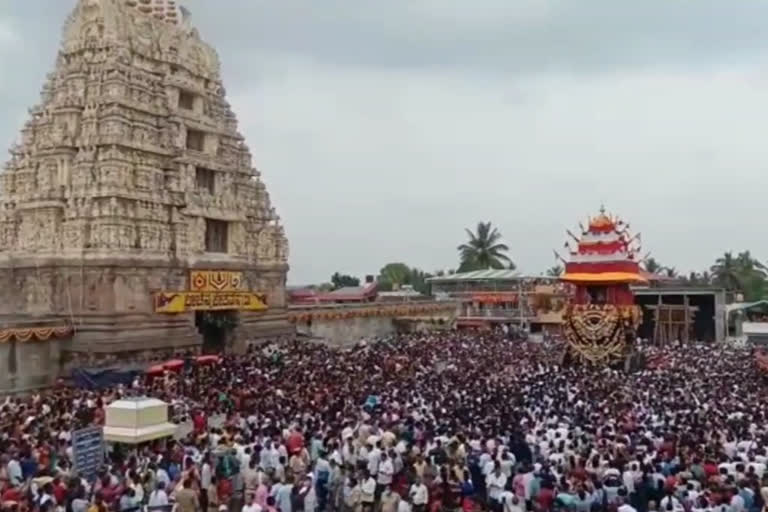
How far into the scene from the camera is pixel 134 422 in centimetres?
1406

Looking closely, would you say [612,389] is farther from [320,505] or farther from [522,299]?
[522,299]

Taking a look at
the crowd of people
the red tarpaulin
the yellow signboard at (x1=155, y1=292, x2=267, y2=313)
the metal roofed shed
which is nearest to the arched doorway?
the yellow signboard at (x1=155, y1=292, x2=267, y2=313)

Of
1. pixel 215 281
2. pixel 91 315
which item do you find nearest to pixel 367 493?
pixel 91 315

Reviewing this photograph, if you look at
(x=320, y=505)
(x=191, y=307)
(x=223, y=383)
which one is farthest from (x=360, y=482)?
(x=191, y=307)

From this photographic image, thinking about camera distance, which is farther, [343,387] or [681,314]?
[681,314]

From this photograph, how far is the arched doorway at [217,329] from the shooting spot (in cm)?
Result: 3342

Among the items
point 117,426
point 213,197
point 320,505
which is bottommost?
point 320,505

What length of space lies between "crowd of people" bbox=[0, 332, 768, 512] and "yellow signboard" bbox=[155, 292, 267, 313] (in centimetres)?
700

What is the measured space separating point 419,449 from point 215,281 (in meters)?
20.1

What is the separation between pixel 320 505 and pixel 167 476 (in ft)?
7.71

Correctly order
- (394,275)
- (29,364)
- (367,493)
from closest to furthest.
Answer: (367,493), (29,364), (394,275)

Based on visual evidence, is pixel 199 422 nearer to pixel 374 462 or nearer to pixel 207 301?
pixel 374 462

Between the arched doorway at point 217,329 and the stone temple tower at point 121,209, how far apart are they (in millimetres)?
93

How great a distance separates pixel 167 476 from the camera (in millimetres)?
12188
